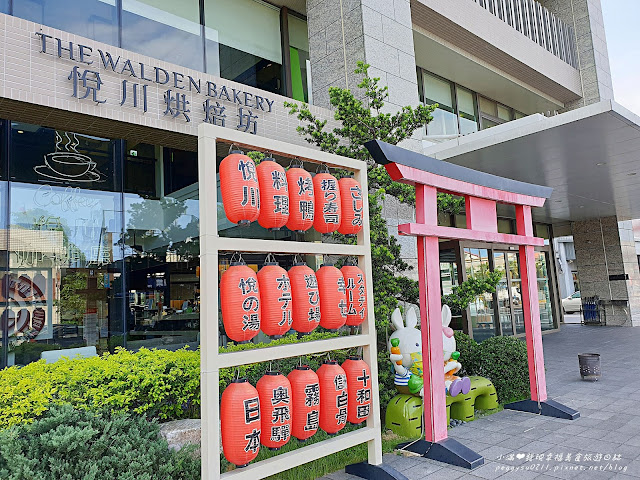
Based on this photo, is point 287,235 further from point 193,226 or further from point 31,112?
point 31,112

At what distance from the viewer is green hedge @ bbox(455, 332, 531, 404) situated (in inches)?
295

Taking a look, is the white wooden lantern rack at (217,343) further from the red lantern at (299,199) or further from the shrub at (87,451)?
the shrub at (87,451)

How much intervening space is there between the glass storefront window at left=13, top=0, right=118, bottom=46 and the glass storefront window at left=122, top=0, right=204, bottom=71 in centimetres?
23

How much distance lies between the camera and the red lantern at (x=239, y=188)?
398 cm

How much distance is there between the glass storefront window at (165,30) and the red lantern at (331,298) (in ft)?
19.7

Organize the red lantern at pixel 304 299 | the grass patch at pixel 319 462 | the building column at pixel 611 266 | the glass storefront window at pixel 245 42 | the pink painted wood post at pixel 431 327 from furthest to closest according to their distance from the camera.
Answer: the building column at pixel 611 266 → the glass storefront window at pixel 245 42 → the pink painted wood post at pixel 431 327 → the grass patch at pixel 319 462 → the red lantern at pixel 304 299

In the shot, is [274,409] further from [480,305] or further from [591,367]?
[480,305]

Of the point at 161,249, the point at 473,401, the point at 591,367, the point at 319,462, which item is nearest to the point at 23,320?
the point at 161,249

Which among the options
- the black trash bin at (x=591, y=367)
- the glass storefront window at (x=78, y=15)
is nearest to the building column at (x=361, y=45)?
the glass storefront window at (x=78, y=15)

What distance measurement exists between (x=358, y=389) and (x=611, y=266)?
17.6 m

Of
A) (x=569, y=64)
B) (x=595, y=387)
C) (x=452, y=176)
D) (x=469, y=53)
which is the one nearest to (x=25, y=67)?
(x=452, y=176)

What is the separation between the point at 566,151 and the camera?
915 cm

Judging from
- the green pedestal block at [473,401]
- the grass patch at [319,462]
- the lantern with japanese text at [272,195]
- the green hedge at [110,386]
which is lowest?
the grass patch at [319,462]

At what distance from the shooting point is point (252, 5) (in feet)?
34.0
